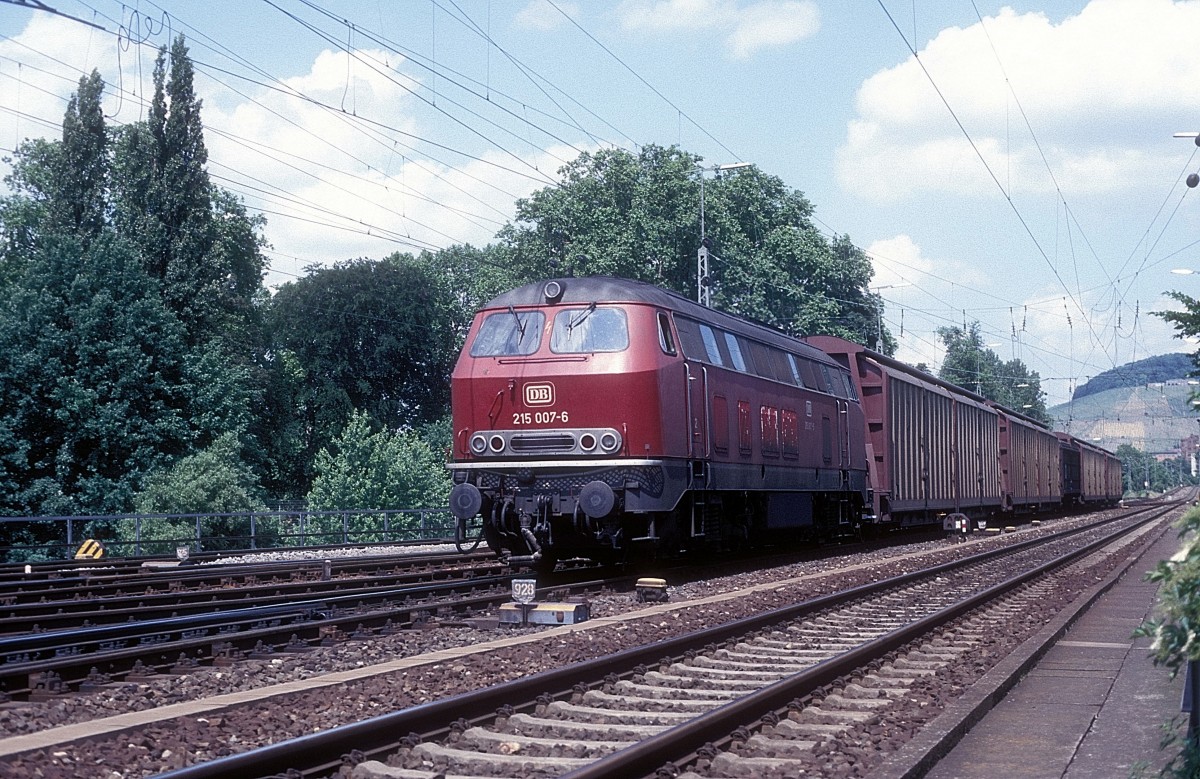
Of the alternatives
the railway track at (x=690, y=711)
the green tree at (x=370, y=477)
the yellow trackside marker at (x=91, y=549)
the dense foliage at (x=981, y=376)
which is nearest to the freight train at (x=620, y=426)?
the railway track at (x=690, y=711)

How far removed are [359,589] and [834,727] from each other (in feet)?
30.6

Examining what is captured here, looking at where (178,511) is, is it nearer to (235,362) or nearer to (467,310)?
(235,362)

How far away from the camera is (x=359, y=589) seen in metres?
15.6

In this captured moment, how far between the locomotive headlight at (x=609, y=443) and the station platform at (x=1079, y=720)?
17.9 feet

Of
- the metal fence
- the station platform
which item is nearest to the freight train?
the station platform

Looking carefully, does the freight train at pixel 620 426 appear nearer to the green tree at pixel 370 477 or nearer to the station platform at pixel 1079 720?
the station platform at pixel 1079 720

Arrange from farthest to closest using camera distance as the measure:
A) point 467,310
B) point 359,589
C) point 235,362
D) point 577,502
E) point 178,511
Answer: point 467,310, point 235,362, point 178,511, point 359,589, point 577,502

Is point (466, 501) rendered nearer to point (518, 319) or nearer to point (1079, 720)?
point (518, 319)

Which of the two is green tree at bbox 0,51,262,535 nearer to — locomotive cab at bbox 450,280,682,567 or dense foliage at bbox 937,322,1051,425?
locomotive cab at bbox 450,280,682,567

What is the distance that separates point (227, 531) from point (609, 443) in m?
20.4

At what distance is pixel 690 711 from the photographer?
759 centimetres

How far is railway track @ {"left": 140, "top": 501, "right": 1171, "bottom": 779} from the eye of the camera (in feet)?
19.8

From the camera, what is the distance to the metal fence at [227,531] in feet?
94.2

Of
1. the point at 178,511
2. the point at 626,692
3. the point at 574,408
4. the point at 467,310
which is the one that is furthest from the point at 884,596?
the point at 467,310
